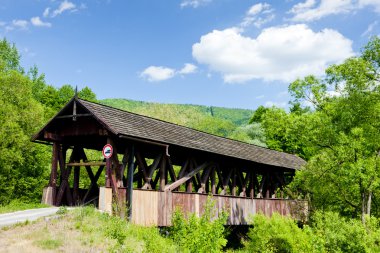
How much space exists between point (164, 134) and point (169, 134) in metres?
0.43

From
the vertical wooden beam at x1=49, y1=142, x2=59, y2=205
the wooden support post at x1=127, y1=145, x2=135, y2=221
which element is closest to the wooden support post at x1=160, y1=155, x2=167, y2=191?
the wooden support post at x1=127, y1=145, x2=135, y2=221

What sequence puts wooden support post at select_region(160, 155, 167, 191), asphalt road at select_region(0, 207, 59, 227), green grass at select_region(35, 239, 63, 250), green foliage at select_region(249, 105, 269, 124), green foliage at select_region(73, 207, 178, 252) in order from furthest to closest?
green foliage at select_region(249, 105, 269, 124) < wooden support post at select_region(160, 155, 167, 191) < asphalt road at select_region(0, 207, 59, 227) < green grass at select_region(35, 239, 63, 250) < green foliage at select_region(73, 207, 178, 252)

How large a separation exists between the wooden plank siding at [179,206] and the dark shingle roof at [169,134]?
189 cm

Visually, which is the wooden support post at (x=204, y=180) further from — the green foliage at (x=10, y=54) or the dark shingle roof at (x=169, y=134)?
the green foliage at (x=10, y=54)

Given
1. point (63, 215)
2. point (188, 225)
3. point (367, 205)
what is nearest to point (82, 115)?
point (63, 215)

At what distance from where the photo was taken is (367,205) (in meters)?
18.9

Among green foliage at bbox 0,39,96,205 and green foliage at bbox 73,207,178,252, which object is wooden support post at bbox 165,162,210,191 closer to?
green foliage at bbox 73,207,178,252

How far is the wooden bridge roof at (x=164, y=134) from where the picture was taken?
541 inches

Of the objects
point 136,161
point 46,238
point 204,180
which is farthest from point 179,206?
point 46,238

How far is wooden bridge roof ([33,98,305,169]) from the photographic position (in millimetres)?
13734

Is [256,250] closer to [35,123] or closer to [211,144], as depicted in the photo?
[211,144]

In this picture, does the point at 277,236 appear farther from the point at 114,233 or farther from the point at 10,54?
the point at 10,54

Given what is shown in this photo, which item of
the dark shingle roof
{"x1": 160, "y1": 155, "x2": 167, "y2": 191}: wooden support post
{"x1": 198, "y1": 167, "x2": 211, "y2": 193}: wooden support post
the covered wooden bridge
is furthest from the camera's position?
{"x1": 198, "y1": 167, "x2": 211, "y2": 193}: wooden support post

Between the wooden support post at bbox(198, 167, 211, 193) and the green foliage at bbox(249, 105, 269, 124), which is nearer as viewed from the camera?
the wooden support post at bbox(198, 167, 211, 193)
